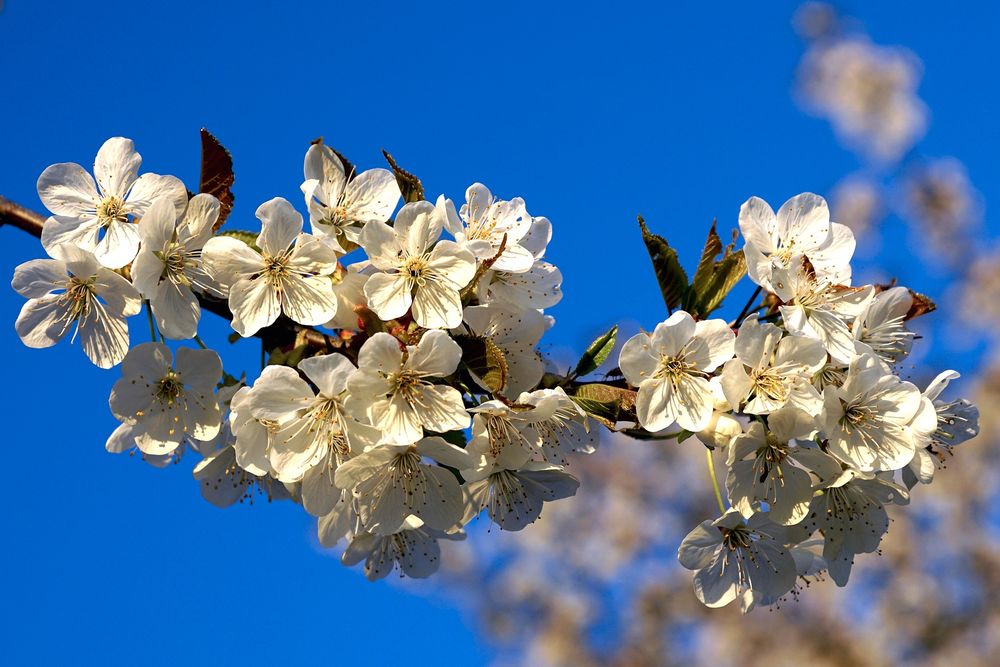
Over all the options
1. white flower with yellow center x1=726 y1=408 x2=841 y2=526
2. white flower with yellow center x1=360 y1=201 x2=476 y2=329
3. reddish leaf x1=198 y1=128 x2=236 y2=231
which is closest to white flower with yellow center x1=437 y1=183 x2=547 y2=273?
white flower with yellow center x1=360 y1=201 x2=476 y2=329

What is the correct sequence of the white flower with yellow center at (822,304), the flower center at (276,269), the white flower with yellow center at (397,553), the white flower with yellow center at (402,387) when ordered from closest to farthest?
the white flower with yellow center at (402,387)
the flower center at (276,269)
the white flower with yellow center at (822,304)
the white flower with yellow center at (397,553)

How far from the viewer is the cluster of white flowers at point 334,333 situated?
5.56 ft

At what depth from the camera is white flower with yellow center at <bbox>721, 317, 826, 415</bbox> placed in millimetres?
1757

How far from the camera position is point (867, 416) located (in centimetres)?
186

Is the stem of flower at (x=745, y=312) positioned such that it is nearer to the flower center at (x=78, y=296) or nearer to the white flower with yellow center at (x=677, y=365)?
the white flower with yellow center at (x=677, y=365)

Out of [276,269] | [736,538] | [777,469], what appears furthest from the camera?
[736,538]

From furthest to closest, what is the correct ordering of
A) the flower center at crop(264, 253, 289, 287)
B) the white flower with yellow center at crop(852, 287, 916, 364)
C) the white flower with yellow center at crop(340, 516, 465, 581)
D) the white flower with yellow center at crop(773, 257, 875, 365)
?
the white flower with yellow center at crop(340, 516, 465, 581)
the white flower with yellow center at crop(852, 287, 916, 364)
the white flower with yellow center at crop(773, 257, 875, 365)
the flower center at crop(264, 253, 289, 287)

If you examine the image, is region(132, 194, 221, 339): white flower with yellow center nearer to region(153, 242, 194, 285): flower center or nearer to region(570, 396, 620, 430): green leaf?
region(153, 242, 194, 285): flower center

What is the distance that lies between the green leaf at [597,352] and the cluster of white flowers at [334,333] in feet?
0.38

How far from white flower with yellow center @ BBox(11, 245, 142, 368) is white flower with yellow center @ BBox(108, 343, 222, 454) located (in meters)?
0.05

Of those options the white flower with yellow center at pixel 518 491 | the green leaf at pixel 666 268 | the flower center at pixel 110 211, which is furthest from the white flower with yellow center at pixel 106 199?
the green leaf at pixel 666 268

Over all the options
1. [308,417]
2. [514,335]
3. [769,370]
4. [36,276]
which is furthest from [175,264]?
[769,370]

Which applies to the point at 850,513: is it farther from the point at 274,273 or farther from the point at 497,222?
the point at 274,273

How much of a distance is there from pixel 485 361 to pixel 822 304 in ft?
2.19
